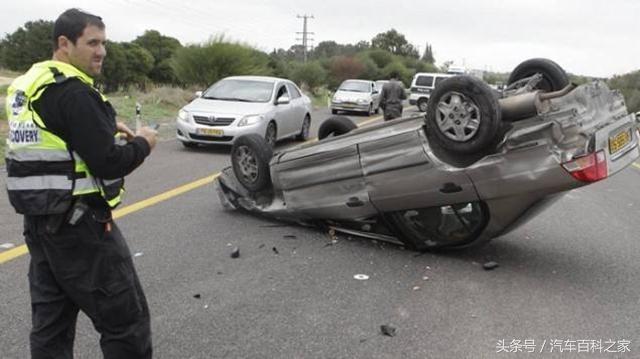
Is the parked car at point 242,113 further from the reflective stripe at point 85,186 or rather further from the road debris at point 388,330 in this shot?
the reflective stripe at point 85,186

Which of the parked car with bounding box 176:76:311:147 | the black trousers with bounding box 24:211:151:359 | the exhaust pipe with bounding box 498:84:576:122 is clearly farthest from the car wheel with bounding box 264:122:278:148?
the black trousers with bounding box 24:211:151:359

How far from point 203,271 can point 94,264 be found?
233cm

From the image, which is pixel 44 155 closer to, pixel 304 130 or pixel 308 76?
pixel 304 130

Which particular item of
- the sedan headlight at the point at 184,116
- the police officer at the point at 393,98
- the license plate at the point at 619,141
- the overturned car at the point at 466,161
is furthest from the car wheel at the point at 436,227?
the police officer at the point at 393,98

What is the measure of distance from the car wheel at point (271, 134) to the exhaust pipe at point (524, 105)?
7.74 m

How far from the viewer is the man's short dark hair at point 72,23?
7.50ft

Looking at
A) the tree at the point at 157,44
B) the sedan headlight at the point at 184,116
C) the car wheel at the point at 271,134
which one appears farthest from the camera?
the tree at the point at 157,44

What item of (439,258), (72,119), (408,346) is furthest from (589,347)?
(72,119)

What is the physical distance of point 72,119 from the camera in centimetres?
219

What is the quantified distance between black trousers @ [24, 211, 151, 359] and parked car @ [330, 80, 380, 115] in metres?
22.6

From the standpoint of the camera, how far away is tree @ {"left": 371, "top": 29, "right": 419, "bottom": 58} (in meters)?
94.4

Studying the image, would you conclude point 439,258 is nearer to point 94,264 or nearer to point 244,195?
point 244,195

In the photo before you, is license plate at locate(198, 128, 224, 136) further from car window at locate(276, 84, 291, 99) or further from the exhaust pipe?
the exhaust pipe

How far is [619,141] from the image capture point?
451 centimetres
